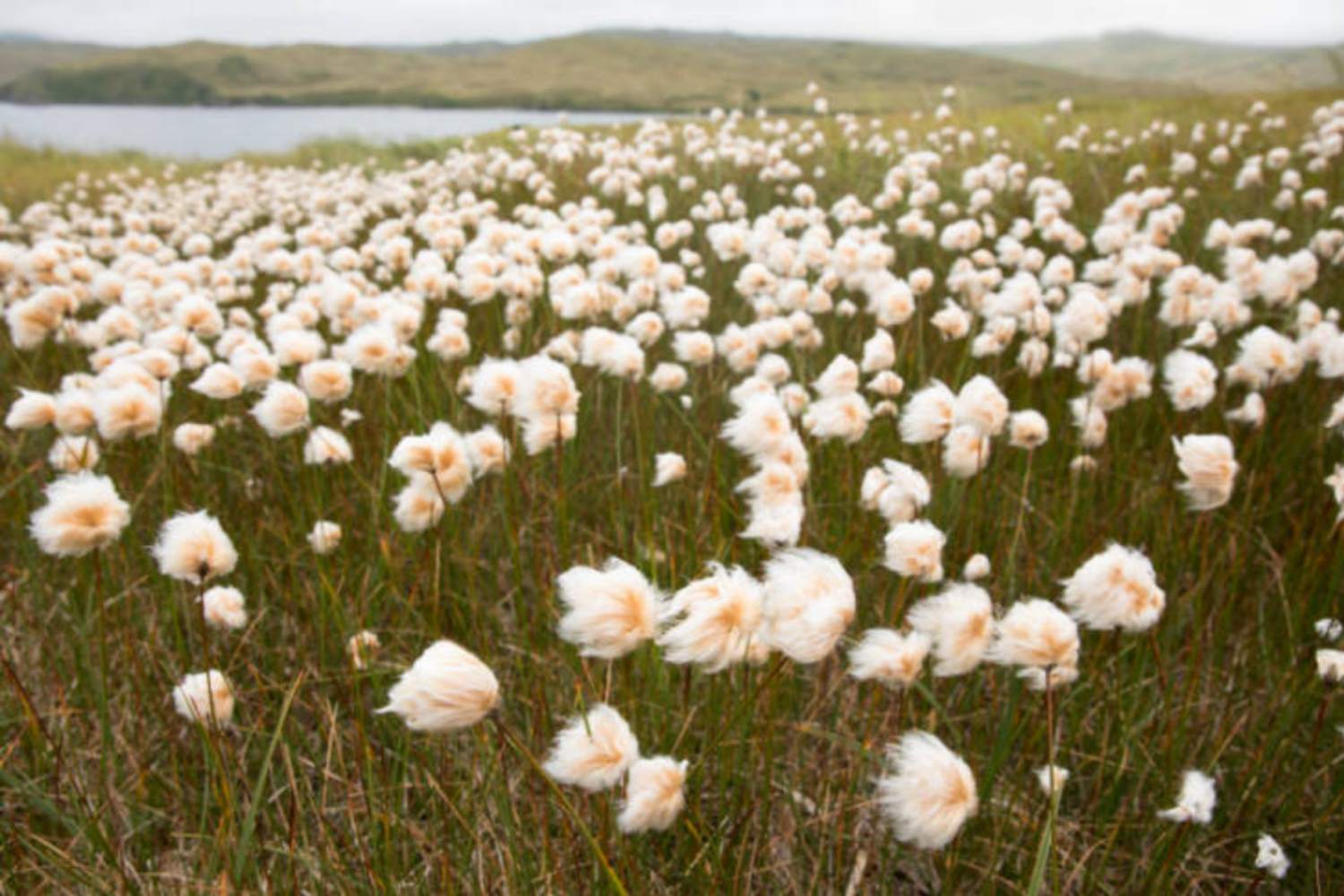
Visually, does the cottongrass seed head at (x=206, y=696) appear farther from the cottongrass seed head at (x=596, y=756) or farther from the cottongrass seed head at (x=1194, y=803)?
the cottongrass seed head at (x=1194, y=803)

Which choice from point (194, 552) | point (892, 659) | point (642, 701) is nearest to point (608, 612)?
point (892, 659)

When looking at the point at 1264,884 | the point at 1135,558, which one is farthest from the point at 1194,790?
the point at 1264,884

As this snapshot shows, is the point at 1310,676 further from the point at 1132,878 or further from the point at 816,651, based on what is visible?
the point at 816,651

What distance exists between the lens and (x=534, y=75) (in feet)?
384

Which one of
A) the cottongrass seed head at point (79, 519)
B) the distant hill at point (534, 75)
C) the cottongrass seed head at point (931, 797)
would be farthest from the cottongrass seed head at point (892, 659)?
the distant hill at point (534, 75)

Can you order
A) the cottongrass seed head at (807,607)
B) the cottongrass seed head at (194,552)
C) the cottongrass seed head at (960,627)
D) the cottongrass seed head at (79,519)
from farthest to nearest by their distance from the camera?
the cottongrass seed head at (79,519) < the cottongrass seed head at (194,552) < the cottongrass seed head at (960,627) < the cottongrass seed head at (807,607)

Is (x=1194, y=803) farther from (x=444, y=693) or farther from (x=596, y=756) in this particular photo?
(x=444, y=693)

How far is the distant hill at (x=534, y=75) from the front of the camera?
317ft

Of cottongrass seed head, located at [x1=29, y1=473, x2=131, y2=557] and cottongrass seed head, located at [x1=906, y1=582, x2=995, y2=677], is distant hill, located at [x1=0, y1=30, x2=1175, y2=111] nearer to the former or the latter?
cottongrass seed head, located at [x1=29, y1=473, x2=131, y2=557]

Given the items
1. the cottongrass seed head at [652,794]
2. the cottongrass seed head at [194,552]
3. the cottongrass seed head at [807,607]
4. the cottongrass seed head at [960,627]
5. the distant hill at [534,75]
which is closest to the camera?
the cottongrass seed head at [807,607]

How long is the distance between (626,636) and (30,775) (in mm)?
1985

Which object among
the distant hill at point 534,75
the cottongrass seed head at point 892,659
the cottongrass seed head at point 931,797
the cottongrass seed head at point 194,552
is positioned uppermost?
the distant hill at point 534,75

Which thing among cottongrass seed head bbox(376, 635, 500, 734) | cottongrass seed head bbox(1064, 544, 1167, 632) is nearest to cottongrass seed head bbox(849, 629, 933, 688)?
cottongrass seed head bbox(1064, 544, 1167, 632)

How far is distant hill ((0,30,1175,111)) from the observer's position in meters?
96.7
